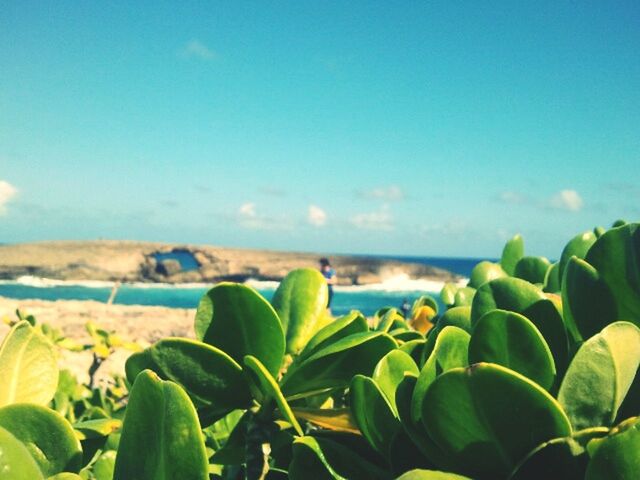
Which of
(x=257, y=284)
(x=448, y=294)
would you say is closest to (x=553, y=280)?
(x=448, y=294)

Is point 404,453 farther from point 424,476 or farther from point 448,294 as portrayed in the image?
point 448,294

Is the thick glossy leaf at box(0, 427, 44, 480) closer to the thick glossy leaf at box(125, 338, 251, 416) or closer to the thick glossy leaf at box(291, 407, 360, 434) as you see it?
the thick glossy leaf at box(125, 338, 251, 416)

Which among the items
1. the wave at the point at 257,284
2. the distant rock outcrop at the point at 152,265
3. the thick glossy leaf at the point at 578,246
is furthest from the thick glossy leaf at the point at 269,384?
the distant rock outcrop at the point at 152,265

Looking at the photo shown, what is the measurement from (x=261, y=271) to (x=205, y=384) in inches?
1859

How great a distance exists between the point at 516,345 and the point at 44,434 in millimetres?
430

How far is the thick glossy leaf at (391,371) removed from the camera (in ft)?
Result: 2.07

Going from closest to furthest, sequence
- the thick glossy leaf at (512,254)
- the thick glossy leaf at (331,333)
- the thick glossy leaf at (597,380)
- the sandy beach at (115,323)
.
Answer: the thick glossy leaf at (597,380) < the thick glossy leaf at (331,333) < the thick glossy leaf at (512,254) < the sandy beach at (115,323)

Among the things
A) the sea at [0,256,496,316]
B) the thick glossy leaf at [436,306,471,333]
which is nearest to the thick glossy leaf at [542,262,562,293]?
the thick glossy leaf at [436,306,471,333]

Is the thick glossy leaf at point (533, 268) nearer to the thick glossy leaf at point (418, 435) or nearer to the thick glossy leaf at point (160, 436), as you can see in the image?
the thick glossy leaf at point (418, 435)

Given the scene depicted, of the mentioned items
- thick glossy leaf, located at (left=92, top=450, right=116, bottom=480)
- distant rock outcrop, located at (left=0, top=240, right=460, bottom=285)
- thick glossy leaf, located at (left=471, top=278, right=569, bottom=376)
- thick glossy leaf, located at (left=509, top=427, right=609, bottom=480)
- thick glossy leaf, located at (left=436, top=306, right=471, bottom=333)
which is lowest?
distant rock outcrop, located at (left=0, top=240, right=460, bottom=285)

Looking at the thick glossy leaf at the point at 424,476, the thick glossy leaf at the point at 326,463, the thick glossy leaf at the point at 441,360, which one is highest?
the thick glossy leaf at the point at 441,360

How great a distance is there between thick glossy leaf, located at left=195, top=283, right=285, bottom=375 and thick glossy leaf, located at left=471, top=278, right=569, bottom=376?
0.25 meters

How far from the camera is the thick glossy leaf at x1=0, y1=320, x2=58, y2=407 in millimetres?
629

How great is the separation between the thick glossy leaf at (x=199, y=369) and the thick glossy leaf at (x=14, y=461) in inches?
9.5
